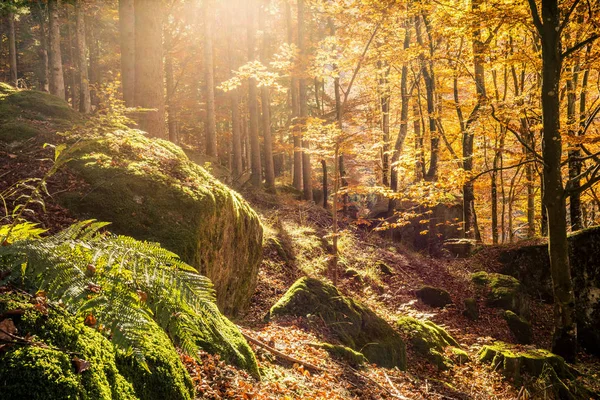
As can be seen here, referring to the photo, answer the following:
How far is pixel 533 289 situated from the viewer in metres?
11.7

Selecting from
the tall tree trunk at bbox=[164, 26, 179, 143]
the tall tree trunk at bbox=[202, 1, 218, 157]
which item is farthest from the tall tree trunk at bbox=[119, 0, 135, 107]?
the tall tree trunk at bbox=[164, 26, 179, 143]

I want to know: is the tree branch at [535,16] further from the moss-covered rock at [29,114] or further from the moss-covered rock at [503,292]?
the moss-covered rock at [29,114]

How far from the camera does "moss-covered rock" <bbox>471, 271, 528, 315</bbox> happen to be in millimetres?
10430

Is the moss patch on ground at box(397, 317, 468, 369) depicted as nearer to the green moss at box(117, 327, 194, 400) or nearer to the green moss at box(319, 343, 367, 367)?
the green moss at box(319, 343, 367, 367)

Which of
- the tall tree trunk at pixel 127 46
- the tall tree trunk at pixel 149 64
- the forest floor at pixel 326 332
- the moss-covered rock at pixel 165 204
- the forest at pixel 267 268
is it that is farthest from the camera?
the tall tree trunk at pixel 127 46

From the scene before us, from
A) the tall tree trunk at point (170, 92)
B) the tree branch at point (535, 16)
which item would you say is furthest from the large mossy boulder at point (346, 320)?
the tall tree trunk at point (170, 92)

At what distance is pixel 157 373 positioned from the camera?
2.04 meters

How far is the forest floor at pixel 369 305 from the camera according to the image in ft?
12.7

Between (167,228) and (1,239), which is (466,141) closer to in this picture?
(167,228)

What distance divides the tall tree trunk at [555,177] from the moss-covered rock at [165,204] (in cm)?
577

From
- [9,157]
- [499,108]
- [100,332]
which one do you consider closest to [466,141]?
[499,108]

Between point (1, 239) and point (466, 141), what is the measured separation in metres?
14.3

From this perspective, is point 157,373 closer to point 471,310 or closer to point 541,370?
point 541,370

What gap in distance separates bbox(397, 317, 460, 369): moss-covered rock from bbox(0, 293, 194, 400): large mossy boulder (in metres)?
6.16
